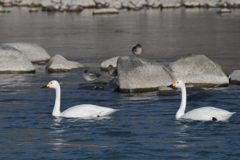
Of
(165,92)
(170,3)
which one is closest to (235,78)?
(165,92)

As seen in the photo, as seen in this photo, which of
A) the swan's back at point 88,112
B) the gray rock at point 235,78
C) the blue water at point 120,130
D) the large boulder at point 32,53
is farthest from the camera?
the large boulder at point 32,53

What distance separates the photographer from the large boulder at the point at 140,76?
26.8 meters

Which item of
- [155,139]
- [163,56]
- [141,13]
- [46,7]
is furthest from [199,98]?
[46,7]

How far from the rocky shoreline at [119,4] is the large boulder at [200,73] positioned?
2083 inches

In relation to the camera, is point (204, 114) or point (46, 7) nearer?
point (204, 114)

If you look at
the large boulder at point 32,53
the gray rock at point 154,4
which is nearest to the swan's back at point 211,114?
the large boulder at point 32,53

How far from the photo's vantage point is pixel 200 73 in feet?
91.7

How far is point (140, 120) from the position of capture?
72.0 feet

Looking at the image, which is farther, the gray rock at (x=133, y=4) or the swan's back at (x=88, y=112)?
the gray rock at (x=133, y=4)

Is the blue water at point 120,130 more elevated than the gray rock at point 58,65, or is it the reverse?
the blue water at point 120,130

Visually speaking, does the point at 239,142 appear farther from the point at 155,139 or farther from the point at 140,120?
the point at 140,120

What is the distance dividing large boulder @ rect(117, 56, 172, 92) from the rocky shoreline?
176 ft

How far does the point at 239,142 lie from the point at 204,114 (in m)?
2.03

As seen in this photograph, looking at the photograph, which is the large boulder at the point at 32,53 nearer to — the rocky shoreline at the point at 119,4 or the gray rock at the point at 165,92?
the gray rock at the point at 165,92
